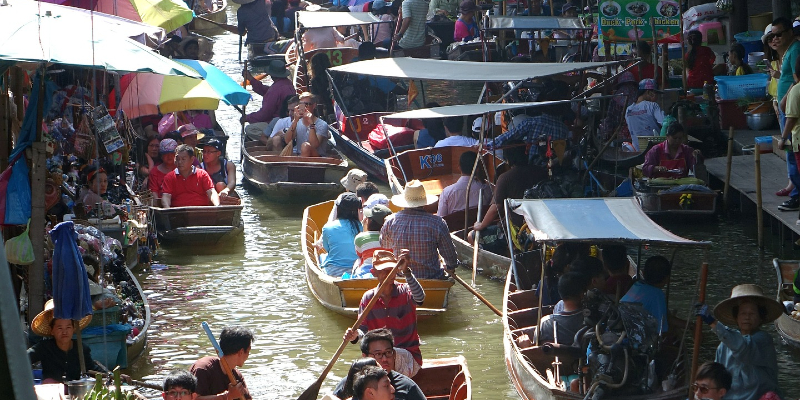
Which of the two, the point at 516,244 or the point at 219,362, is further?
the point at 516,244

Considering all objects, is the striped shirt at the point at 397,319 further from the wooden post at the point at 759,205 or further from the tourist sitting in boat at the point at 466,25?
the tourist sitting in boat at the point at 466,25

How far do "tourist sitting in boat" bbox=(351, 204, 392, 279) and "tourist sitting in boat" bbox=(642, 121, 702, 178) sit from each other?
385 centimetres

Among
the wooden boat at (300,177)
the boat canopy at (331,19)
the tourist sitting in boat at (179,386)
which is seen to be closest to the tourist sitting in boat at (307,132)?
the wooden boat at (300,177)

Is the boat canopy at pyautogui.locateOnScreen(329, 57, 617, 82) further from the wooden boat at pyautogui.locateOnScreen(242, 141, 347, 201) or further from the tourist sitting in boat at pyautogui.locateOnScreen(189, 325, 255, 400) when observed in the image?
the tourist sitting in boat at pyautogui.locateOnScreen(189, 325, 255, 400)

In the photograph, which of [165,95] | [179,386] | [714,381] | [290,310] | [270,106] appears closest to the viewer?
[179,386]

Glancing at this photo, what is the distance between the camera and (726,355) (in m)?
6.14

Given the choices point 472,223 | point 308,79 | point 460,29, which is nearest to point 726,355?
point 472,223

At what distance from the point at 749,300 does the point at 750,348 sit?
0.27 meters

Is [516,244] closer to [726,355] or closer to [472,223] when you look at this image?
[472,223]

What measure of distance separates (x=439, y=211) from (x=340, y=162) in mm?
2648

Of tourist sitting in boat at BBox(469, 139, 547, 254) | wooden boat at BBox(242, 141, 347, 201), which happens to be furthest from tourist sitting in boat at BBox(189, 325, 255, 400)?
wooden boat at BBox(242, 141, 347, 201)

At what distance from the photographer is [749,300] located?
607 cm

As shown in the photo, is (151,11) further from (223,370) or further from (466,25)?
(466,25)

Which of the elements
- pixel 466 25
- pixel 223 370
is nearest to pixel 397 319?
pixel 223 370
